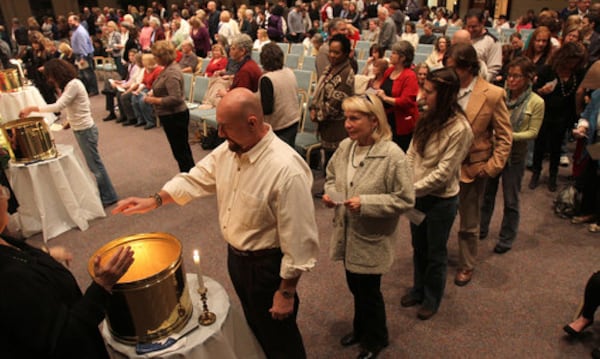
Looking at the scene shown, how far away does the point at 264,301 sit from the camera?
174cm

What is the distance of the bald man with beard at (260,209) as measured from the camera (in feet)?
5.02

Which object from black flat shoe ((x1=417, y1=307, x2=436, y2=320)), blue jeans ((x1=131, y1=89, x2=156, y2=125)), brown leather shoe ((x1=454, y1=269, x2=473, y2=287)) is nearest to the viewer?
black flat shoe ((x1=417, y1=307, x2=436, y2=320))

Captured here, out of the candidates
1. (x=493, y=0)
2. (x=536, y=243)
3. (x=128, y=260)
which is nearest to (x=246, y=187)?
(x=128, y=260)

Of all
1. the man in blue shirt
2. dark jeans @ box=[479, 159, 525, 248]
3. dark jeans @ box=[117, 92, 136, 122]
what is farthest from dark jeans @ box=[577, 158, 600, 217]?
the man in blue shirt

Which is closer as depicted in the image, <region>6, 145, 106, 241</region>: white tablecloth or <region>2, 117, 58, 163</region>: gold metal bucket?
<region>2, 117, 58, 163</region>: gold metal bucket

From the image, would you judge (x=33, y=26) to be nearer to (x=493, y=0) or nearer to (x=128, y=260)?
(x=128, y=260)

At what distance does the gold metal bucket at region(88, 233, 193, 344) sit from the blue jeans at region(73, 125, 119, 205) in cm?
272

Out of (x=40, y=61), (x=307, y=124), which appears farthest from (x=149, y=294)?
(x=40, y=61)

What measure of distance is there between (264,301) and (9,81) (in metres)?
4.95

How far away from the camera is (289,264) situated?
1549mm

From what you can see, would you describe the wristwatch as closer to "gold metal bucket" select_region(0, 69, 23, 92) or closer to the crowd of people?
the crowd of people

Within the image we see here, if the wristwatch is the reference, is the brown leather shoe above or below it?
below

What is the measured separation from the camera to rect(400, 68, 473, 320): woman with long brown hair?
211cm

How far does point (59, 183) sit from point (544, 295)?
376 cm
